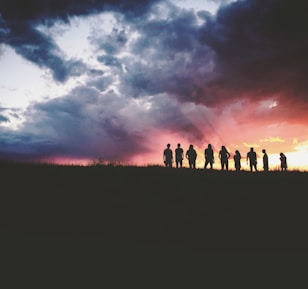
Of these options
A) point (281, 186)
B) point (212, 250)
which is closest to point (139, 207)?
point (212, 250)

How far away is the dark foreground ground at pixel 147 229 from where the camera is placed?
515 inches

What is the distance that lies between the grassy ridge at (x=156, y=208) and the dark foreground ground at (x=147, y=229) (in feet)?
0.16

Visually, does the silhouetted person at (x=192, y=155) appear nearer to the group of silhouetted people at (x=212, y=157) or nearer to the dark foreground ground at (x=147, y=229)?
the group of silhouetted people at (x=212, y=157)

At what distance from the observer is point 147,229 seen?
1552cm

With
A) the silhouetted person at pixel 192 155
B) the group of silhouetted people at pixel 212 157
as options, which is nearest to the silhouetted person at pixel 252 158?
the group of silhouetted people at pixel 212 157

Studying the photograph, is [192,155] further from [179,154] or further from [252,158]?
[252,158]

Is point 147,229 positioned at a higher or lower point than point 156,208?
lower

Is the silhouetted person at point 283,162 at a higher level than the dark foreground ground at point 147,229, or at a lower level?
higher

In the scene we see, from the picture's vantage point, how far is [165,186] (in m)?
19.2

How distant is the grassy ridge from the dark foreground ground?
0.16 feet

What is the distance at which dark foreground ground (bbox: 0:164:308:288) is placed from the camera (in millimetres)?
13070

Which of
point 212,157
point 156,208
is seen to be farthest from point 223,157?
point 156,208

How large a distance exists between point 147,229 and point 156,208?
1.50m

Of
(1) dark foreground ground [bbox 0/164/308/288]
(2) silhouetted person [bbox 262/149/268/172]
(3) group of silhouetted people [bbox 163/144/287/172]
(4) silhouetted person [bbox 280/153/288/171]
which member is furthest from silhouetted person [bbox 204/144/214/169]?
(4) silhouetted person [bbox 280/153/288/171]
